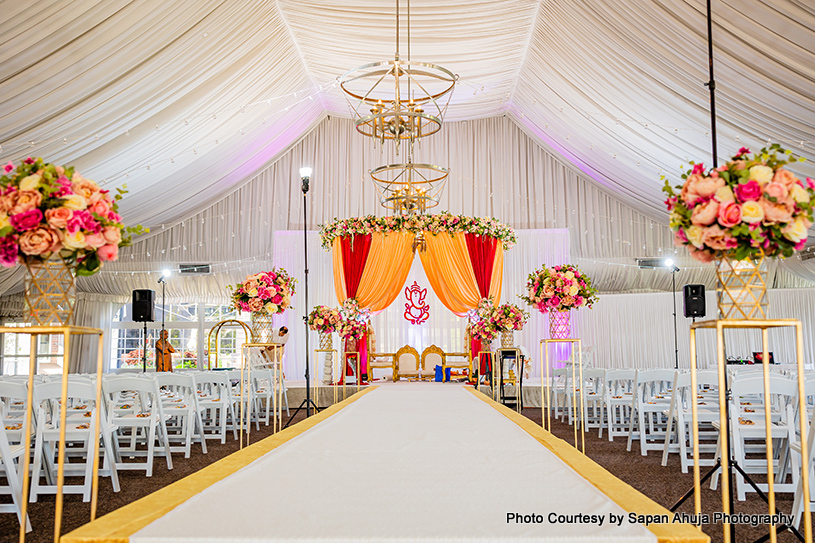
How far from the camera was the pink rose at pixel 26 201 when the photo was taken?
2.14m

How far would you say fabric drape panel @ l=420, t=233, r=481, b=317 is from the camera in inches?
514

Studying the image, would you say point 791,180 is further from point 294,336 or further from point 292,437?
point 294,336

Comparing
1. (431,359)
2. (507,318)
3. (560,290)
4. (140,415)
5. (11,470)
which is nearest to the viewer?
(11,470)

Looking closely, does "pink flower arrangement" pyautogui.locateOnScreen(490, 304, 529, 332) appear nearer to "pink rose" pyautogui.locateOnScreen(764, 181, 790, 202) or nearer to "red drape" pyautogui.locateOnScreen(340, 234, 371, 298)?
"red drape" pyautogui.locateOnScreen(340, 234, 371, 298)

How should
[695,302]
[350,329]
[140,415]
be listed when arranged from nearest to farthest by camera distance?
[140,415], [350,329], [695,302]

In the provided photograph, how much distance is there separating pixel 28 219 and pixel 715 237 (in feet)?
7.70

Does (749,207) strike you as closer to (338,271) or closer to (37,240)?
(37,240)

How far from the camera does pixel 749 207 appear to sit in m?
2.17

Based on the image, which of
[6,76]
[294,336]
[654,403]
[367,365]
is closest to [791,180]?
[654,403]

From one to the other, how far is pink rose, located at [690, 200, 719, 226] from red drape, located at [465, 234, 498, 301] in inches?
426

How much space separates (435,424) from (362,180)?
11.5 m

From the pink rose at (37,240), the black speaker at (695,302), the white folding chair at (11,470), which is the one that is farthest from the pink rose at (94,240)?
the black speaker at (695,302)

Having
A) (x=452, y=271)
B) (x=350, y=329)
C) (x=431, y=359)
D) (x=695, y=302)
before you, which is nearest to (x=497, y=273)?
(x=452, y=271)

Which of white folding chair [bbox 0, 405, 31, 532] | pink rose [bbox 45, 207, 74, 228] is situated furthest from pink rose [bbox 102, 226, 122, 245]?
white folding chair [bbox 0, 405, 31, 532]
